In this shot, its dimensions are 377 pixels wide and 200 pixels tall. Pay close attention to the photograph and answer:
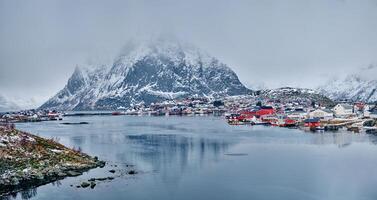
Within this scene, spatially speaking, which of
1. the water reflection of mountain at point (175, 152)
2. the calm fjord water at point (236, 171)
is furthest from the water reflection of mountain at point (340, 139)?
the water reflection of mountain at point (175, 152)

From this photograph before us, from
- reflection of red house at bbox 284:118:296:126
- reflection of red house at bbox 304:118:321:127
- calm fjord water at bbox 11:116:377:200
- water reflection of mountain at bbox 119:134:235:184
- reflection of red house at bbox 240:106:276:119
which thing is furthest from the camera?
reflection of red house at bbox 240:106:276:119

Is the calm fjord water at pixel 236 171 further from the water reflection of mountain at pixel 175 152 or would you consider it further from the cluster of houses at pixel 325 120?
the cluster of houses at pixel 325 120

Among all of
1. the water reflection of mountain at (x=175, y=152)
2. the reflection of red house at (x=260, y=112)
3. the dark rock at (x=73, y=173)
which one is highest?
the reflection of red house at (x=260, y=112)

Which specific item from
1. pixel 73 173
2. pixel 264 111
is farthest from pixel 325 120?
pixel 73 173

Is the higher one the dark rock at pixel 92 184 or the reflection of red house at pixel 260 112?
the reflection of red house at pixel 260 112

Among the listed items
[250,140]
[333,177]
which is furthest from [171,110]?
[333,177]

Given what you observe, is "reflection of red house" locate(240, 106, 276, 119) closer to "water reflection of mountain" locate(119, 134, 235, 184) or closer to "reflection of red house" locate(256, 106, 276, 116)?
"reflection of red house" locate(256, 106, 276, 116)

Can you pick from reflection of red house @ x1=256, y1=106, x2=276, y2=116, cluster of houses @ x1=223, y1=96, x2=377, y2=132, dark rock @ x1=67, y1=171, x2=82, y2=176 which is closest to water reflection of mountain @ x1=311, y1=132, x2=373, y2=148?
cluster of houses @ x1=223, y1=96, x2=377, y2=132

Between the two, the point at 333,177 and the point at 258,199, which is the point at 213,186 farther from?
the point at 333,177
